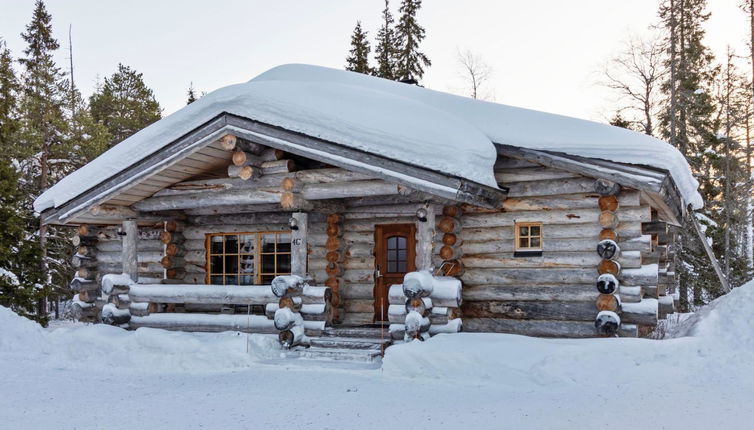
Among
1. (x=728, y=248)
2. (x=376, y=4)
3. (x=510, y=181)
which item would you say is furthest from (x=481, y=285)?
(x=376, y=4)

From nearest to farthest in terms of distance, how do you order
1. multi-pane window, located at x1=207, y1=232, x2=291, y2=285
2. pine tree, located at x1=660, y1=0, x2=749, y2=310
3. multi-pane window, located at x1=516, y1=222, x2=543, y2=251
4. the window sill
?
the window sill < multi-pane window, located at x1=516, y1=222, x2=543, y2=251 < multi-pane window, located at x1=207, y1=232, x2=291, y2=285 < pine tree, located at x1=660, y1=0, x2=749, y2=310

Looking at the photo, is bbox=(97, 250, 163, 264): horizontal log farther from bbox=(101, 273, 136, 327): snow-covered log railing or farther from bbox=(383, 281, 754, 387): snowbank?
bbox=(383, 281, 754, 387): snowbank

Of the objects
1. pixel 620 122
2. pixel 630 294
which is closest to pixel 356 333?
pixel 630 294

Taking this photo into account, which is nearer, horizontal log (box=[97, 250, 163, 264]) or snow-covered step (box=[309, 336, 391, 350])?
snow-covered step (box=[309, 336, 391, 350])

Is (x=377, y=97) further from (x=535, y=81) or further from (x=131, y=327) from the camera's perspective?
(x=535, y=81)

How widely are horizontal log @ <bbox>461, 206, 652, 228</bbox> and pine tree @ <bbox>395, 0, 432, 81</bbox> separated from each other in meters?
20.1

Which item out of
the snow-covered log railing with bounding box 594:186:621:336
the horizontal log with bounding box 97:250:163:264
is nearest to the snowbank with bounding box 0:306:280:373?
the horizontal log with bounding box 97:250:163:264

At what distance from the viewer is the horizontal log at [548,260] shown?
9.39 meters

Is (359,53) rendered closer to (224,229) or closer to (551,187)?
(224,229)

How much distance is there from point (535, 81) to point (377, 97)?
1895 centimetres

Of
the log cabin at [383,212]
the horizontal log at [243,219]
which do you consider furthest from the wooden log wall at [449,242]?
the horizontal log at [243,219]

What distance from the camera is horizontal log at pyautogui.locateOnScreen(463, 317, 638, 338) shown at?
31.3 feet

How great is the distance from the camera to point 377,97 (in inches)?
466

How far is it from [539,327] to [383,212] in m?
3.65
